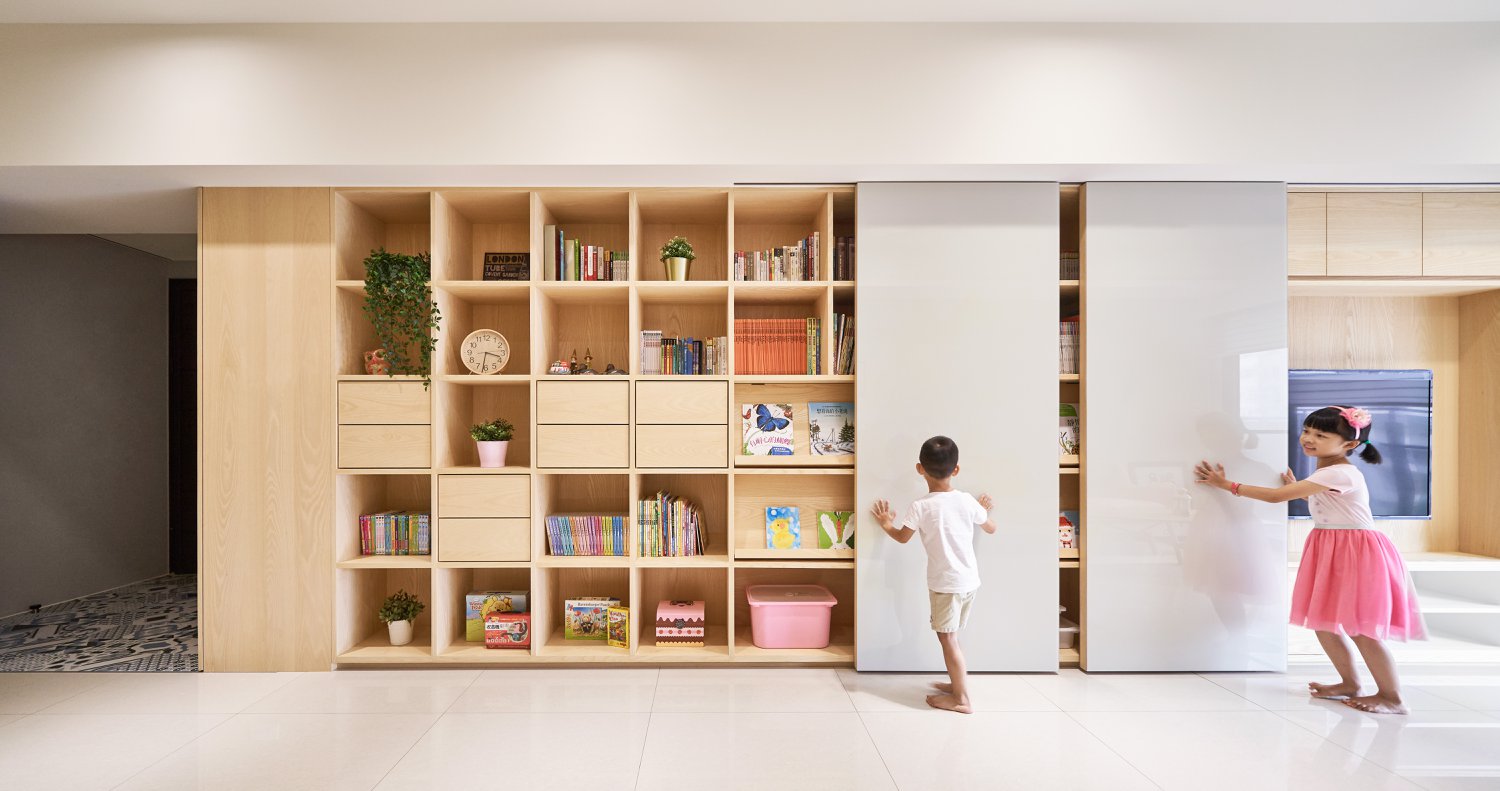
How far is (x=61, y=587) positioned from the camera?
423 cm

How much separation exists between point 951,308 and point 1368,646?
2.22 metres

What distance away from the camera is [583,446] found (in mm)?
3107

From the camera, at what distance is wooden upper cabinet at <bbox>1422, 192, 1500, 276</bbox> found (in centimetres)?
317

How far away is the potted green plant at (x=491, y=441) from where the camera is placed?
10.3 ft

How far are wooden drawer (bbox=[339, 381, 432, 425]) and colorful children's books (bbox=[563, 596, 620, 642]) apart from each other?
117 cm

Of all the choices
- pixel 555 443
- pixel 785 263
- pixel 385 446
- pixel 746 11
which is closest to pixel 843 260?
pixel 785 263

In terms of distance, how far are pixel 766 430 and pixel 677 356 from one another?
0.58m

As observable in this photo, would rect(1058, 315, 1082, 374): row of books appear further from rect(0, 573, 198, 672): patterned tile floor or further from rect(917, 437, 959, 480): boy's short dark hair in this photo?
rect(0, 573, 198, 672): patterned tile floor

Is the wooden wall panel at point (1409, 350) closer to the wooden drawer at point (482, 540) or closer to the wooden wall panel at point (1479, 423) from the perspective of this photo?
the wooden wall panel at point (1479, 423)

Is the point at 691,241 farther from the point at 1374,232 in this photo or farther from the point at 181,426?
the point at 181,426

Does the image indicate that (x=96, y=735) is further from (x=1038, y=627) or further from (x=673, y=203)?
(x=1038, y=627)

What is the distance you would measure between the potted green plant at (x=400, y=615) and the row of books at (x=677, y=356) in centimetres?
167

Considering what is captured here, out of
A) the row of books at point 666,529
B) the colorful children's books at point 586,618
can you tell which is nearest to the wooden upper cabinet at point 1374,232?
the row of books at point 666,529

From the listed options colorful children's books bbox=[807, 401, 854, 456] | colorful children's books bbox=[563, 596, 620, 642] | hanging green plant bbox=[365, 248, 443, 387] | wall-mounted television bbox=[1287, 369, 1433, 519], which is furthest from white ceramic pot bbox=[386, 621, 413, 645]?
wall-mounted television bbox=[1287, 369, 1433, 519]
